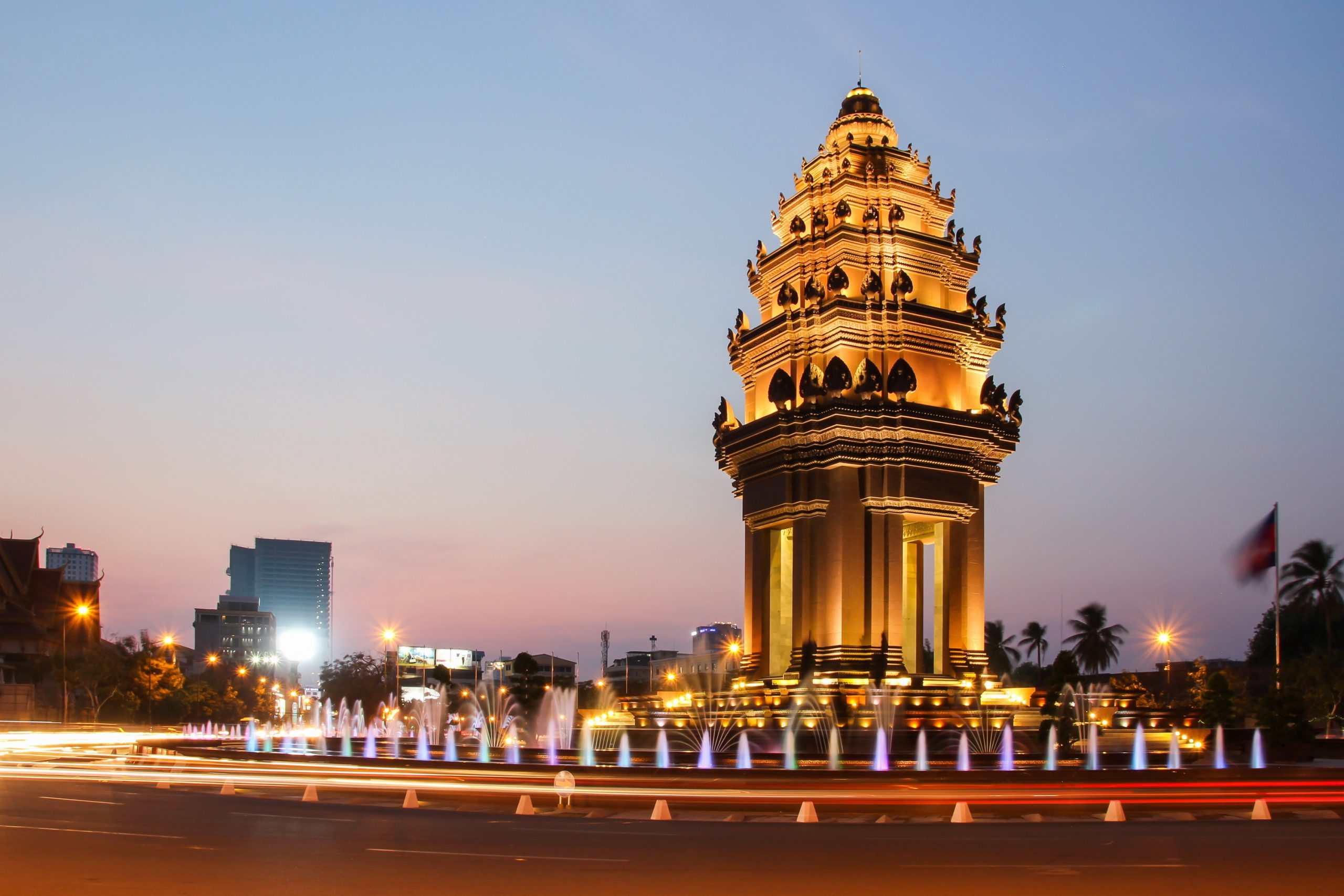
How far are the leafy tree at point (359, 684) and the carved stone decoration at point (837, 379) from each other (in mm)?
61706

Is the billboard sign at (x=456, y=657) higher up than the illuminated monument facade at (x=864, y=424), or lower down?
lower down

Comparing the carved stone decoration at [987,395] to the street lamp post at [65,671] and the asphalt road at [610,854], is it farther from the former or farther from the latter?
the street lamp post at [65,671]

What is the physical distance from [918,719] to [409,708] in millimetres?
85797

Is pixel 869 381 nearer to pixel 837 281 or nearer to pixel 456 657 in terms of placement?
pixel 837 281

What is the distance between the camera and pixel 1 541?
8550cm

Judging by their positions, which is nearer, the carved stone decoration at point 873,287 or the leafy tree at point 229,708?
the carved stone decoration at point 873,287

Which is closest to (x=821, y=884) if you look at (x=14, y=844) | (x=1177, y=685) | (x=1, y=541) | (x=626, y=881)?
(x=626, y=881)

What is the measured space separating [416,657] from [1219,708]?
147285 millimetres

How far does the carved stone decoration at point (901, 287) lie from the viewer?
157ft

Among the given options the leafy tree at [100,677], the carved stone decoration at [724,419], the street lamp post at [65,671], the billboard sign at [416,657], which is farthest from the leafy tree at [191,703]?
the billboard sign at [416,657]

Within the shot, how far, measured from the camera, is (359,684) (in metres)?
101

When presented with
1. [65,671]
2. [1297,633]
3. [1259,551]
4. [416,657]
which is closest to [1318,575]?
[1297,633]

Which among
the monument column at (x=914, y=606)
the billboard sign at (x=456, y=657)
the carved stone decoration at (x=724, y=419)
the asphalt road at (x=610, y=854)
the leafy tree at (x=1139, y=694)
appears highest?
the carved stone decoration at (x=724, y=419)

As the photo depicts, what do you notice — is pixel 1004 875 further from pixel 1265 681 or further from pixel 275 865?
pixel 1265 681
